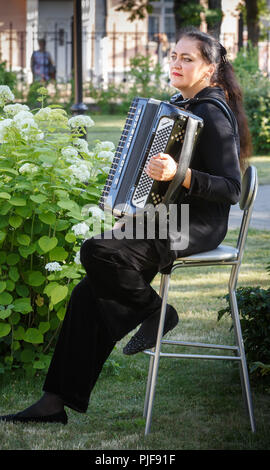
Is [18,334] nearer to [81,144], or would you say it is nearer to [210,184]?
[81,144]

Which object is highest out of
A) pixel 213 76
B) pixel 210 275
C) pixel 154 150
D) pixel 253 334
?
pixel 213 76

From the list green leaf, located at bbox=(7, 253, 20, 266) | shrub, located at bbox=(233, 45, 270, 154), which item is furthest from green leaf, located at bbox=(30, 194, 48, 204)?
shrub, located at bbox=(233, 45, 270, 154)

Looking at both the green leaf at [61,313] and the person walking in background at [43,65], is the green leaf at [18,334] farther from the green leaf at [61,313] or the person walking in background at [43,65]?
the person walking in background at [43,65]

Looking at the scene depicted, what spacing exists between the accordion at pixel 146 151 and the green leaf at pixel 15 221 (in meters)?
0.46

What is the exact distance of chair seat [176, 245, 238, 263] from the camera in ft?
11.1

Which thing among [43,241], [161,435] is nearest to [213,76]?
[43,241]

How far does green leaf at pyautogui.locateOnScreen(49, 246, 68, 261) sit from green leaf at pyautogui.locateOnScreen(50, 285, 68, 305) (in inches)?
5.4

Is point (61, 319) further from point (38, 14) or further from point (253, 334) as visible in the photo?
point (38, 14)

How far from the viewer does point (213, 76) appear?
365 cm

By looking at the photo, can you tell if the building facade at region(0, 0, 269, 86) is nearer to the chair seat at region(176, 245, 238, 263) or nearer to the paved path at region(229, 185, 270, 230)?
the paved path at region(229, 185, 270, 230)

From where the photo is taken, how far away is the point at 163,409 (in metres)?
3.71

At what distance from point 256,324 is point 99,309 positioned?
935mm

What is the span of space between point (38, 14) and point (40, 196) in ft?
90.9
